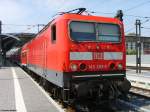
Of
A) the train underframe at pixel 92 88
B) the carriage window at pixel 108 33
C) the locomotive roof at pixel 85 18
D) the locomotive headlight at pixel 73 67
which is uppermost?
the locomotive roof at pixel 85 18

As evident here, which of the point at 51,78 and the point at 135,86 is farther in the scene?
the point at 135,86

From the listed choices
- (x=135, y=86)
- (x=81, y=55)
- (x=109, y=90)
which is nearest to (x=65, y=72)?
(x=81, y=55)

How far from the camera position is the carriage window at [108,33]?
1121cm

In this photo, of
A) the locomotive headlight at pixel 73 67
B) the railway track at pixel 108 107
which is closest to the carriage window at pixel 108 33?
the locomotive headlight at pixel 73 67

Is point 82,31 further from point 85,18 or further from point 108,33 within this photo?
point 108,33

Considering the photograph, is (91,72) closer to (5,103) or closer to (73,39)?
(73,39)

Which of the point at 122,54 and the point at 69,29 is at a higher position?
the point at 69,29

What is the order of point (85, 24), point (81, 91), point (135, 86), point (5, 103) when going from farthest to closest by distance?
point (135, 86) < point (5, 103) < point (85, 24) < point (81, 91)

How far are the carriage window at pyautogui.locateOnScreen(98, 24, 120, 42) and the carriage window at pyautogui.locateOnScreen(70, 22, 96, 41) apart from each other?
26cm

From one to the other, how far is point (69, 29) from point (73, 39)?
325mm

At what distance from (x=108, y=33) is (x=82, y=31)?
3.09ft

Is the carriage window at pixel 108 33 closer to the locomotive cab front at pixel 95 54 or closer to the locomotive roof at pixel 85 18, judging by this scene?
the locomotive cab front at pixel 95 54

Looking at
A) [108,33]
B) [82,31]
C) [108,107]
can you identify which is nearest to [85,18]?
[82,31]

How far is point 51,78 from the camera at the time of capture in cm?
1251
